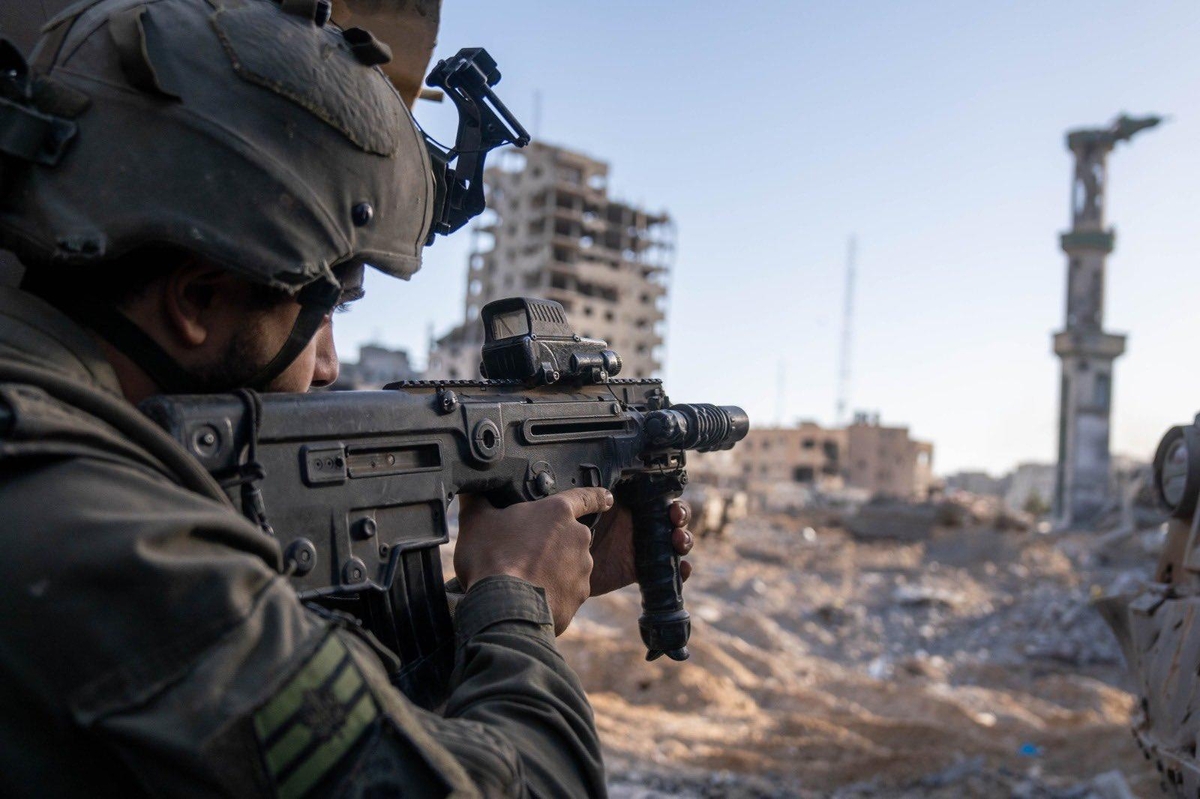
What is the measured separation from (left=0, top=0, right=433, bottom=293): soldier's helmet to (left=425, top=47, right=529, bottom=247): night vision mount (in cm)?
94

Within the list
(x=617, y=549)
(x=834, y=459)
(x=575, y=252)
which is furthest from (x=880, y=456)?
(x=617, y=549)

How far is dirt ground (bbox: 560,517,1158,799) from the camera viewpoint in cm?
739

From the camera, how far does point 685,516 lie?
113 inches

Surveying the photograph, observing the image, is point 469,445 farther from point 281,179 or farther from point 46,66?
point 46,66

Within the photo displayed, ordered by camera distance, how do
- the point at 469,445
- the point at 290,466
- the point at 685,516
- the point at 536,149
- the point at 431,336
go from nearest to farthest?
the point at 290,466, the point at 469,445, the point at 685,516, the point at 431,336, the point at 536,149

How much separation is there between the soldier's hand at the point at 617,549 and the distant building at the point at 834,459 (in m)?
52.9

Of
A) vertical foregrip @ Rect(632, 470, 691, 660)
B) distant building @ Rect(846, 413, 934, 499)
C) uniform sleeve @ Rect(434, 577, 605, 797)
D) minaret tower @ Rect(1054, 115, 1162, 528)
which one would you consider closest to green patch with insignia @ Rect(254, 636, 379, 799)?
uniform sleeve @ Rect(434, 577, 605, 797)

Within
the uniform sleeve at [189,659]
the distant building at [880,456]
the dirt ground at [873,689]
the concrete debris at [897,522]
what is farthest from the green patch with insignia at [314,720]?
the distant building at [880,456]

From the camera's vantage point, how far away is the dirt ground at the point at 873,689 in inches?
291

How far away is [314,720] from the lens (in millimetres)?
1082

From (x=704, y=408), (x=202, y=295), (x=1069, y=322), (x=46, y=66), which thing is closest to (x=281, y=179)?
(x=202, y=295)

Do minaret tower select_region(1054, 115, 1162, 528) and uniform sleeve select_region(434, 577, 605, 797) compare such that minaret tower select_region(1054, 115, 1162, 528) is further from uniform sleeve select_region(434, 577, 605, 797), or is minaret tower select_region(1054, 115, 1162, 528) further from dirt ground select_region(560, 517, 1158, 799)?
uniform sleeve select_region(434, 577, 605, 797)

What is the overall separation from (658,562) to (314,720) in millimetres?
1844

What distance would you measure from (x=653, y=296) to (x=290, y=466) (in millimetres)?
48687
